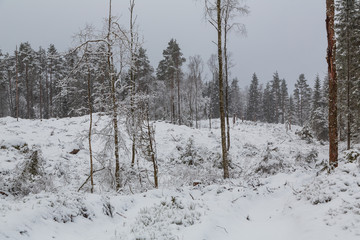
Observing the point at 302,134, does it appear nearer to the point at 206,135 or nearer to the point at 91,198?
the point at 206,135

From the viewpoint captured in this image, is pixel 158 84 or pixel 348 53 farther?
→ pixel 158 84

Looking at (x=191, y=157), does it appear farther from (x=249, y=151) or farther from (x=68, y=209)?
(x=68, y=209)

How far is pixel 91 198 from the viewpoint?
257 inches

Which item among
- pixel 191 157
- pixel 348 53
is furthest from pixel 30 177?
pixel 348 53

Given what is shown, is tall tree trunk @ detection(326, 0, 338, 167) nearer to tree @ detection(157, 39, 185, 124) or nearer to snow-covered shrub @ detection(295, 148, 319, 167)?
snow-covered shrub @ detection(295, 148, 319, 167)

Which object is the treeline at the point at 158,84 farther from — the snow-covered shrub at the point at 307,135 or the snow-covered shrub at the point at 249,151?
the snow-covered shrub at the point at 249,151

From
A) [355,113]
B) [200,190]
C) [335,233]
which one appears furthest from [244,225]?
[355,113]

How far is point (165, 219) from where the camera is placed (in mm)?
5695

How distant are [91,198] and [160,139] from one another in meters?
17.6

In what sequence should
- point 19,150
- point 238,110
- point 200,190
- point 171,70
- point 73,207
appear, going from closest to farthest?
point 73,207 < point 200,190 < point 19,150 < point 171,70 < point 238,110

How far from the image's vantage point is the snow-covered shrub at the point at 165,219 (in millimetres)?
4895

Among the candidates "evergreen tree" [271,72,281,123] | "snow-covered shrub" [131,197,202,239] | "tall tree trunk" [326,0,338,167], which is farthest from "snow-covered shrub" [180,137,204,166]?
"evergreen tree" [271,72,281,123]

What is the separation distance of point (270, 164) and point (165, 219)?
404 inches

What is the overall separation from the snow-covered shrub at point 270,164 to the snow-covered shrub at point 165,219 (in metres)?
8.63
